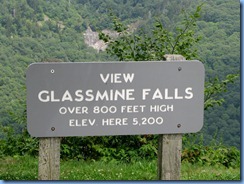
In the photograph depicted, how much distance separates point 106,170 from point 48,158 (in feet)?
5.55

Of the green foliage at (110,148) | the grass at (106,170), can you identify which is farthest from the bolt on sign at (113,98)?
the green foliage at (110,148)

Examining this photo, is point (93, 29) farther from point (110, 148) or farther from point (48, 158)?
point (48, 158)

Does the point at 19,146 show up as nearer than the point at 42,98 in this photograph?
No

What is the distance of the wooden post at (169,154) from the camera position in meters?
4.39

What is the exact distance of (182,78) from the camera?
4359 millimetres

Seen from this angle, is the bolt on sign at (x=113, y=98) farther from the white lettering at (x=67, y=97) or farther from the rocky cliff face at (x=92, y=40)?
the rocky cliff face at (x=92, y=40)

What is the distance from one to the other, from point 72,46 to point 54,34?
119 inches

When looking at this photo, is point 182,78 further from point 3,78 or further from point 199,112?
point 3,78

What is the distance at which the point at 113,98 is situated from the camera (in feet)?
13.9

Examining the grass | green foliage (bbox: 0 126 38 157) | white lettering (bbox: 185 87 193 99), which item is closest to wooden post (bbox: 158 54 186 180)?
white lettering (bbox: 185 87 193 99)

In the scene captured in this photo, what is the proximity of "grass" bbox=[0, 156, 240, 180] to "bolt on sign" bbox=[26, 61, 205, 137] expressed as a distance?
4.07ft

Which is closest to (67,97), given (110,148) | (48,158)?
(48,158)

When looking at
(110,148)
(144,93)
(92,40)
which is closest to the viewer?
(144,93)

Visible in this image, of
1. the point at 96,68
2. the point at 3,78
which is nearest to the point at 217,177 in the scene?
the point at 96,68
